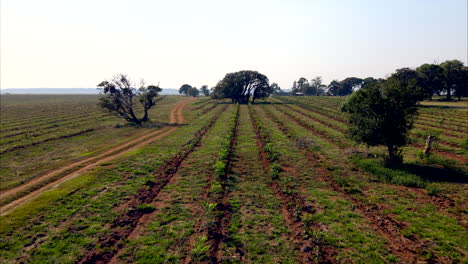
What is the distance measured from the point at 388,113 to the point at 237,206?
14.1m

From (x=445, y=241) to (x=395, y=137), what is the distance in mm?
10054

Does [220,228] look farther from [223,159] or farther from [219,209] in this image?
[223,159]

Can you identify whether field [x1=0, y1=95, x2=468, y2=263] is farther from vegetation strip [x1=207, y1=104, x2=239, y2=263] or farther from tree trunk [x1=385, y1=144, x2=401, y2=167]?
tree trunk [x1=385, y1=144, x2=401, y2=167]

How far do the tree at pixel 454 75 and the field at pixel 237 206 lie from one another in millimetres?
74598

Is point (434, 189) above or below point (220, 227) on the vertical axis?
above

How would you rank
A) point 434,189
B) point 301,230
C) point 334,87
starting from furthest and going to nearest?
point 334,87, point 434,189, point 301,230

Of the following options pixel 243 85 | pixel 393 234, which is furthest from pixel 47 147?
pixel 243 85

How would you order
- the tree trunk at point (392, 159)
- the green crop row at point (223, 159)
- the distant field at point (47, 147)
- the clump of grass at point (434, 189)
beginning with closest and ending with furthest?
the clump of grass at point (434, 189) < the green crop row at point (223, 159) < the tree trunk at point (392, 159) < the distant field at point (47, 147)

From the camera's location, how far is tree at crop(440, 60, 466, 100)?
77.6 meters

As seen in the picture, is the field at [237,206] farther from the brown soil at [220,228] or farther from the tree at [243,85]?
the tree at [243,85]

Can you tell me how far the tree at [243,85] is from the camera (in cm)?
10038

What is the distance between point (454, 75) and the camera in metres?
→ 77.3

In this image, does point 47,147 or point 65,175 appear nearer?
point 65,175

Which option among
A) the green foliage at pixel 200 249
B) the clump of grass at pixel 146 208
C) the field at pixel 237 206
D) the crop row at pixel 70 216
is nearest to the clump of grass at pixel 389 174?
the field at pixel 237 206
